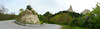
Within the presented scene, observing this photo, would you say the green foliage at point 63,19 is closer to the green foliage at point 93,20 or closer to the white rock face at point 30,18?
the green foliage at point 93,20

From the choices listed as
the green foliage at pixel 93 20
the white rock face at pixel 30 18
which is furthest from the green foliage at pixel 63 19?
the white rock face at pixel 30 18

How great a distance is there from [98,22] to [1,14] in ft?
117

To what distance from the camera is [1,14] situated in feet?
138

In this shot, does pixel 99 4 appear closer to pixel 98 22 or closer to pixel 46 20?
pixel 98 22

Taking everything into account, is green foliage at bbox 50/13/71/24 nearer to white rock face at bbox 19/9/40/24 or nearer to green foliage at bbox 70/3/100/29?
green foliage at bbox 70/3/100/29

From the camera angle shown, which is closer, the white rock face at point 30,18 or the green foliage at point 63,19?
the white rock face at point 30,18

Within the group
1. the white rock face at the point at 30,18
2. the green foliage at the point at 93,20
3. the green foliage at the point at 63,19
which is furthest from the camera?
the green foliage at the point at 63,19

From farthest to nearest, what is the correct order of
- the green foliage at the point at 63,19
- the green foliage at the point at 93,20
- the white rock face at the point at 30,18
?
the green foliage at the point at 63,19
the white rock face at the point at 30,18
the green foliage at the point at 93,20

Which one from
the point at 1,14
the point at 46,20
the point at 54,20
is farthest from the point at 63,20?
the point at 1,14

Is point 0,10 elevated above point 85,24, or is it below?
above

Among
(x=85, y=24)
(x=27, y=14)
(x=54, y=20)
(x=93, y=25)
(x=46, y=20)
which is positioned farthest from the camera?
(x=46, y=20)

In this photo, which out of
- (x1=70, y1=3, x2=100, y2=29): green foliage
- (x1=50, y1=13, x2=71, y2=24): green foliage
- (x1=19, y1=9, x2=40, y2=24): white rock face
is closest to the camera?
(x1=70, y1=3, x2=100, y2=29): green foliage

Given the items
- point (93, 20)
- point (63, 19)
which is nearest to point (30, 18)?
point (93, 20)

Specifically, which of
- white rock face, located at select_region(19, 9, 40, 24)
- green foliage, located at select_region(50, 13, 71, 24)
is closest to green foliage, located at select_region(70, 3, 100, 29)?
white rock face, located at select_region(19, 9, 40, 24)
